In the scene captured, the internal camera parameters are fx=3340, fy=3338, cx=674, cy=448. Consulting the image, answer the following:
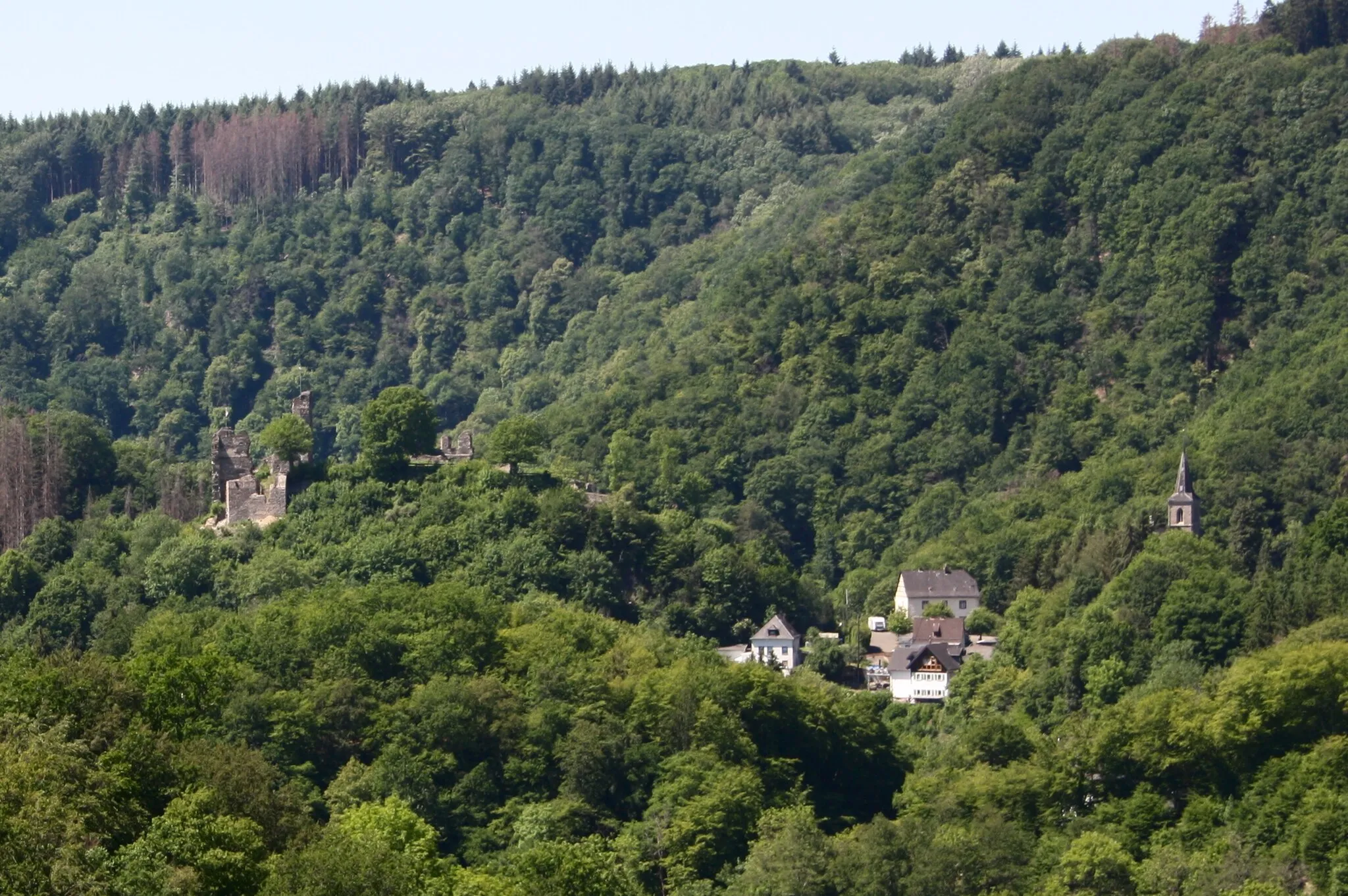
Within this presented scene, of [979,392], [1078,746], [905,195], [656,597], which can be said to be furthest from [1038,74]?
[1078,746]

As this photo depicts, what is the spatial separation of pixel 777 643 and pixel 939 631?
25.8 feet

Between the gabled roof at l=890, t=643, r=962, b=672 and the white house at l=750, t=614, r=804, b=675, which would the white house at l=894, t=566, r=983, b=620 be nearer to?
the gabled roof at l=890, t=643, r=962, b=672

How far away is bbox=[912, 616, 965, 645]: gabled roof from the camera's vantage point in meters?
133

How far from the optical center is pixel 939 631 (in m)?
134

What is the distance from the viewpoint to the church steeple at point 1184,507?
441 ft

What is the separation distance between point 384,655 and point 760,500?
181 feet

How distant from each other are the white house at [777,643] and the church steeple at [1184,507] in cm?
1641

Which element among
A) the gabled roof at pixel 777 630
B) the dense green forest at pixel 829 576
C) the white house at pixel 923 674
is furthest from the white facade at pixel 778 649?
the white house at pixel 923 674

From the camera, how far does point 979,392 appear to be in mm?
163500

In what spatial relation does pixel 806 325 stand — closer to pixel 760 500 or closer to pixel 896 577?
pixel 760 500

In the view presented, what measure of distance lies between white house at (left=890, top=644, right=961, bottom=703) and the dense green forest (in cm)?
265

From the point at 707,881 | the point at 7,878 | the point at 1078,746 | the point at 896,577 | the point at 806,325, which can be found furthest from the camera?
the point at 806,325

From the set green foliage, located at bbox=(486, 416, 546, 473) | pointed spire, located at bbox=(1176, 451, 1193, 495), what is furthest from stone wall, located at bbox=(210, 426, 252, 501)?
pointed spire, located at bbox=(1176, 451, 1193, 495)

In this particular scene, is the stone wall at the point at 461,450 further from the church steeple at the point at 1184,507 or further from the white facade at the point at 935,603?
the church steeple at the point at 1184,507
